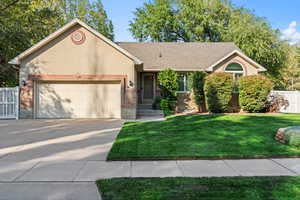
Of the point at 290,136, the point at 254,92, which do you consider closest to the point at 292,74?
the point at 254,92

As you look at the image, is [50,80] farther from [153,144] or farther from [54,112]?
[153,144]

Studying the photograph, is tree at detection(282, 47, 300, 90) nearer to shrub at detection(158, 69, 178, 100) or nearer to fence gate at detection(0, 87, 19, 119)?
shrub at detection(158, 69, 178, 100)

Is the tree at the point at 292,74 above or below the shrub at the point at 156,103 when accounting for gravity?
above

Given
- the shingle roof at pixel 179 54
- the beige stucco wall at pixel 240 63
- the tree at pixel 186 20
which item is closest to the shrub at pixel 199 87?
the shingle roof at pixel 179 54

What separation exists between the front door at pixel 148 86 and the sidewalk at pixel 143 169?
1184 centimetres

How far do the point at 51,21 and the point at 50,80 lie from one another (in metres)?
9.39

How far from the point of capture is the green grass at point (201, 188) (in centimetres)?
319

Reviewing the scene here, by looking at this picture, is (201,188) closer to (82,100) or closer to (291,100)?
(82,100)

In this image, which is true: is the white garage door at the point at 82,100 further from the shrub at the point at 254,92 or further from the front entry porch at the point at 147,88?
the shrub at the point at 254,92

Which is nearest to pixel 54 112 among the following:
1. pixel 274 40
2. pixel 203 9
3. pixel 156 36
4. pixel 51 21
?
pixel 51 21

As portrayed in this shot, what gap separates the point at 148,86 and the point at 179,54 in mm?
4366

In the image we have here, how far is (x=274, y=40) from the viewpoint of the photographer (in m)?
22.8

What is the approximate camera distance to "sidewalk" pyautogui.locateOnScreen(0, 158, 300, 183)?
407cm

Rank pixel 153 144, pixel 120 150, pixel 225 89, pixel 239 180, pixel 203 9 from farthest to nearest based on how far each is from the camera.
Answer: pixel 203 9 → pixel 225 89 → pixel 153 144 → pixel 120 150 → pixel 239 180
